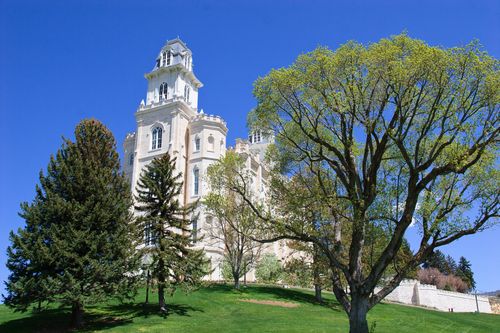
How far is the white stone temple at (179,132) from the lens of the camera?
49719mm

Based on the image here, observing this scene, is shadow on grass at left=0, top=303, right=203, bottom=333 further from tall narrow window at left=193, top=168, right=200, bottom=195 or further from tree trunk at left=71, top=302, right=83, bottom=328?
tall narrow window at left=193, top=168, right=200, bottom=195

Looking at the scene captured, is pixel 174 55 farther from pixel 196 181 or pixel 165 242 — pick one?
pixel 165 242

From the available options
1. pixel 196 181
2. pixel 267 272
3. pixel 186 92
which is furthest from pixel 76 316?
pixel 186 92

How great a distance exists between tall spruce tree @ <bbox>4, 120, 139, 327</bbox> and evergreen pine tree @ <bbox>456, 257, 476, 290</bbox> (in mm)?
70099

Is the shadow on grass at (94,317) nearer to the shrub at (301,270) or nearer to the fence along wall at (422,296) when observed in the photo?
the shrub at (301,270)

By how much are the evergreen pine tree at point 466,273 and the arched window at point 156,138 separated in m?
58.1

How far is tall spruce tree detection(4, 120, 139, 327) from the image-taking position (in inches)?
912

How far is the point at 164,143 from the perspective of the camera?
5084 centimetres

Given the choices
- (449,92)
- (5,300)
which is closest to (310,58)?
(449,92)

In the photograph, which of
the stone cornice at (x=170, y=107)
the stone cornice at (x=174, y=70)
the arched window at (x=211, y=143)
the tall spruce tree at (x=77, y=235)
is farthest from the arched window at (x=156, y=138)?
the tall spruce tree at (x=77, y=235)

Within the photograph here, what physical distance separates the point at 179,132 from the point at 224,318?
90.6 ft

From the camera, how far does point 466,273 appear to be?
88375 mm

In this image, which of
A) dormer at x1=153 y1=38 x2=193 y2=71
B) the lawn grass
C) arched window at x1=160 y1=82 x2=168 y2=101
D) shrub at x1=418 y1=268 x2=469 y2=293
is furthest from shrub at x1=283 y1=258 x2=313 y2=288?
shrub at x1=418 y1=268 x2=469 y2=293

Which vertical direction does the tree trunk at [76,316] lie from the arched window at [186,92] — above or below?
below
